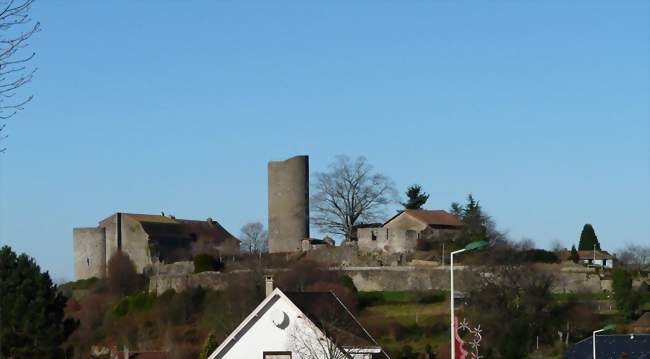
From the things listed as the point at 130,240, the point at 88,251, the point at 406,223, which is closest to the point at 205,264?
the point at 130,240

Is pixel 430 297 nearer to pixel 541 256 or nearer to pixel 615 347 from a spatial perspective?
pixel 541 256

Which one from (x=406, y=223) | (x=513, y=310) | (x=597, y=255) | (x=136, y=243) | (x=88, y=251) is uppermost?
(x=406, y=223)

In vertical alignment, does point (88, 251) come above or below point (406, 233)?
below

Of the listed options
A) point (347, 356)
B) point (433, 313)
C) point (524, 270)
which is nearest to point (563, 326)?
point (524, 270)

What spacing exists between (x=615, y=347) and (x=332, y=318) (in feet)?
66.9

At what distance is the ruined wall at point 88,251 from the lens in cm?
7912

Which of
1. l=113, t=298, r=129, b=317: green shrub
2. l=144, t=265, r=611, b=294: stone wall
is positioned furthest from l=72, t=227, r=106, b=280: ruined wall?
l=113, t=298, r=129, b=317: green shrub

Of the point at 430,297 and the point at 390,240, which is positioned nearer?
the point at 430,297

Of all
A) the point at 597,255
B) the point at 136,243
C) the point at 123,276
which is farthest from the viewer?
the point at 136,243

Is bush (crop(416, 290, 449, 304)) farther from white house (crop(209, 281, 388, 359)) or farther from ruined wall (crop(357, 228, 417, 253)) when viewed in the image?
white house (crop(209, 281, 388, 359))

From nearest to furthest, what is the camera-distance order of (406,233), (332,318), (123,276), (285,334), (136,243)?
(285,334) → (332,318) → (406,233) → (123,276) → (136,243)

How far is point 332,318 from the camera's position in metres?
30.6

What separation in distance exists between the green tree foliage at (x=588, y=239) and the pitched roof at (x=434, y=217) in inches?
401

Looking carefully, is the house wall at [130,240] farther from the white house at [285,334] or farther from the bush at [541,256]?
the white house at [285,334]
